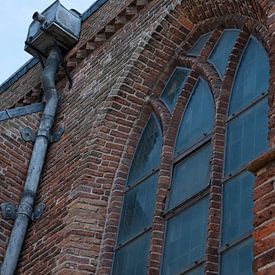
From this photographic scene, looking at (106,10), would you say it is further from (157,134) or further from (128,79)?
(157,134)

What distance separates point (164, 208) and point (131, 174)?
3.44 feet

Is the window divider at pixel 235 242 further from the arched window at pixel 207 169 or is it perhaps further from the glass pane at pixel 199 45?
the glass pane at pixel 199 45

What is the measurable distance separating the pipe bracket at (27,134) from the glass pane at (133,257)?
8.33ft

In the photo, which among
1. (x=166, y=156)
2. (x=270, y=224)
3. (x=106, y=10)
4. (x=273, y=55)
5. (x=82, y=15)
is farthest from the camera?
(x=82, y=15)

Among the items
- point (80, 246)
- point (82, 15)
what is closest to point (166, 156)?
point (80, 246)

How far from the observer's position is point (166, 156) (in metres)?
7.43

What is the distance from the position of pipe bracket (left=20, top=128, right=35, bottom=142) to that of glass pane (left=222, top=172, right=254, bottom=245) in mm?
3571

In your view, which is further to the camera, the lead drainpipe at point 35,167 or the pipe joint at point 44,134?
the pipe joint at point 44,134

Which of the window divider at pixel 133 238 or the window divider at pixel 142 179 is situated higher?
the window divider at pixel 142 179

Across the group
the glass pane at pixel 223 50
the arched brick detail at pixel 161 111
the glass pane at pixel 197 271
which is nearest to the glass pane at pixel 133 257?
the glass pane at pixel 197 271

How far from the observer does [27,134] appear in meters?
9.12

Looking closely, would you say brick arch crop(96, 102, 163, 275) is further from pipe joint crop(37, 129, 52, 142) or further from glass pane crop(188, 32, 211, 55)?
pipe joint crop(37, 129, 52, 142)

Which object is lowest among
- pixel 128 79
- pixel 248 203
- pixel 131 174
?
pixel 248 203

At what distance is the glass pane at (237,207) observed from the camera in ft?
19.0
